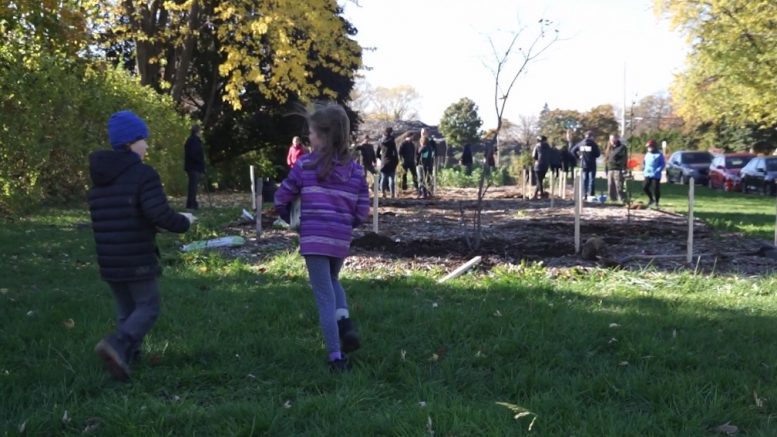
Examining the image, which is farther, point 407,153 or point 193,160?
point 407,153

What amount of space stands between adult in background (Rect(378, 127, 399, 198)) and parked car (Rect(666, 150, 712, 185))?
1865 centimetres

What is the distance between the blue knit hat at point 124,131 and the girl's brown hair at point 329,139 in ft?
3.35

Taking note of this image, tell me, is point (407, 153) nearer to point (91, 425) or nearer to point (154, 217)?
point (154, 217)

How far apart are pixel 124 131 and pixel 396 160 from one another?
630 inches

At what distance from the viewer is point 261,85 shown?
830 inches

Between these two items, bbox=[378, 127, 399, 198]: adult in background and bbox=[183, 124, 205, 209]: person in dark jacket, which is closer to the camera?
bbox=[183, 124, 205, 209]: person in dark jacket

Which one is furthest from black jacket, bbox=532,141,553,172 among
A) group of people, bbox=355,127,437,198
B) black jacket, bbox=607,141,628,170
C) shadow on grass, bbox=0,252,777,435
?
shadow on grass, bbox=0,252,777,435

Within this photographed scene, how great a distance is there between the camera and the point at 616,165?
18047 mm

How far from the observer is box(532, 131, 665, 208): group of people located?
17516mm

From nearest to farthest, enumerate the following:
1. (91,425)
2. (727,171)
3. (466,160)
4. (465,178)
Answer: (91,425) → (727,171) → (465,178) → (466,160)

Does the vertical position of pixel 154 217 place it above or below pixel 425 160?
below

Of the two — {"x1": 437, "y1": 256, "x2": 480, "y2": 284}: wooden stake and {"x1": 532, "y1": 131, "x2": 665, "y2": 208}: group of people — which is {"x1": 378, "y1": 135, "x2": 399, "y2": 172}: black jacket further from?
{"x1": 437, "y1": 256, "x2": 480, "y2": 284}: wooden stake

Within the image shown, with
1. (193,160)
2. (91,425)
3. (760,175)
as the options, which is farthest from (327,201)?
(760,175)

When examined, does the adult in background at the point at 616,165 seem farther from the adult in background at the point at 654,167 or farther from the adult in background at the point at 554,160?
the adult in background at the point at 554,160
